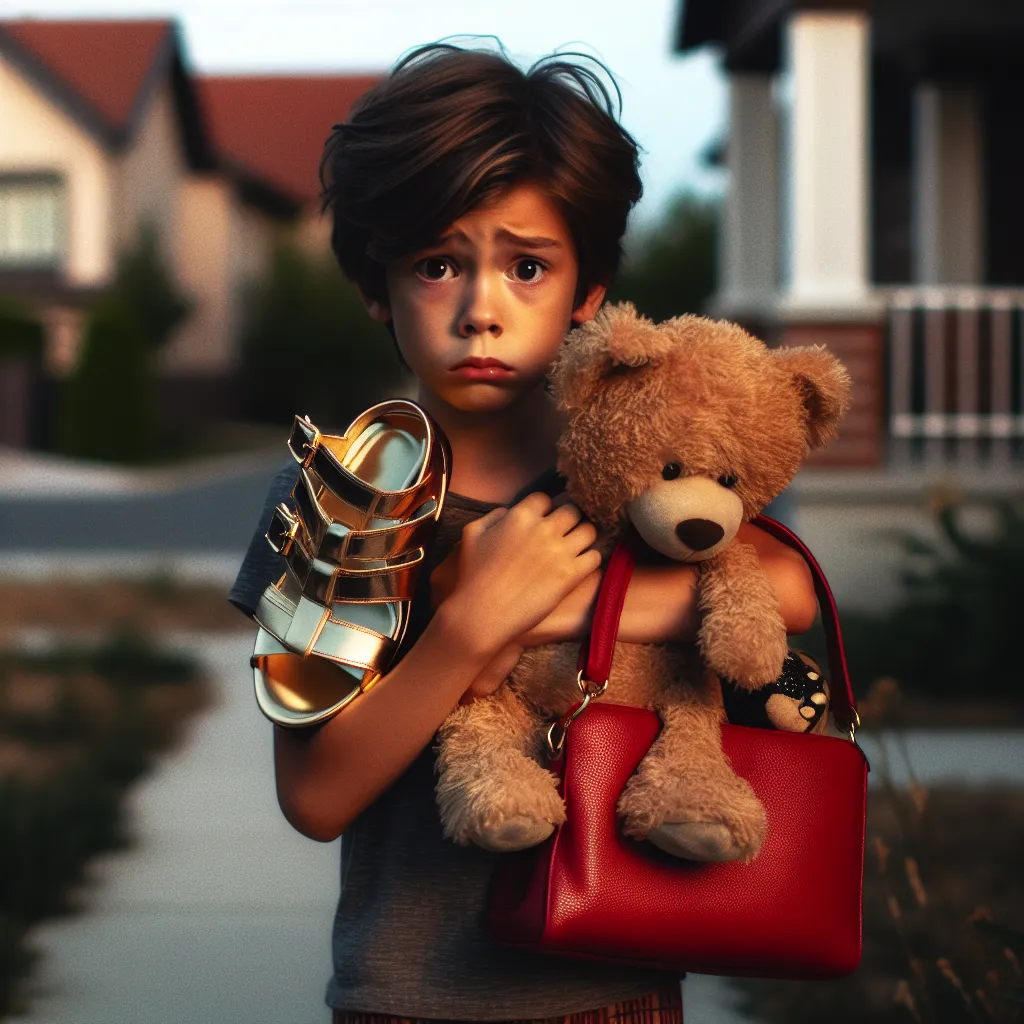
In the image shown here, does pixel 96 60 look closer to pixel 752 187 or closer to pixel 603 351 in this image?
pixel 752 187

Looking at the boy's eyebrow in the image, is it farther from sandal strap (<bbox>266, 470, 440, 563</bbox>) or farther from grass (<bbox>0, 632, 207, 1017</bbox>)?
grass (<bbox>0, 632, 207, 1017</bbox>)

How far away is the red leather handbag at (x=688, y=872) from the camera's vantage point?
134 centimetres

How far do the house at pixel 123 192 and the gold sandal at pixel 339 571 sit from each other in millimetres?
23034

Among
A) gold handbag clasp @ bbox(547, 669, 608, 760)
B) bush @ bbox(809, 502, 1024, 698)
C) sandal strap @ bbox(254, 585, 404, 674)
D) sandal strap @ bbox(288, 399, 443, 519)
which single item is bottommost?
bush @ bbox(809, 502, 1024, 698)

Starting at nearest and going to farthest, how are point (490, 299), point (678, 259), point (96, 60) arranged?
point (490, 299), point (96, 60), point (678, 259)

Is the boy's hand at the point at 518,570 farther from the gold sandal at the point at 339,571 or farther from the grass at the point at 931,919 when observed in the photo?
the grass at the point at 931,919

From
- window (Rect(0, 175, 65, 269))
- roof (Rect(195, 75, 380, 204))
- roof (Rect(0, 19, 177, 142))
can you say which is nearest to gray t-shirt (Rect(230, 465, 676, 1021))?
roof (Rect(0, 19, 177, 142))

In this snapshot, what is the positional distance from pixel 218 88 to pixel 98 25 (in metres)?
8.51

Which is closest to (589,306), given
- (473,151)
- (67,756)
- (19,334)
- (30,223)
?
(473,151)

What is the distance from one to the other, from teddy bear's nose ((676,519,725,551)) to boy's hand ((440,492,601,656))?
0.11 m

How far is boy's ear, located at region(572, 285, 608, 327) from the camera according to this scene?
1.65 m

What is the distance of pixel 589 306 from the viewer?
1678 millimetres

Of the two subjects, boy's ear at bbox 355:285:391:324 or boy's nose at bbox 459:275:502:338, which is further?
boy's ear at bbox 355:285:391:324

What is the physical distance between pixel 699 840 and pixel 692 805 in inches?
1.2
